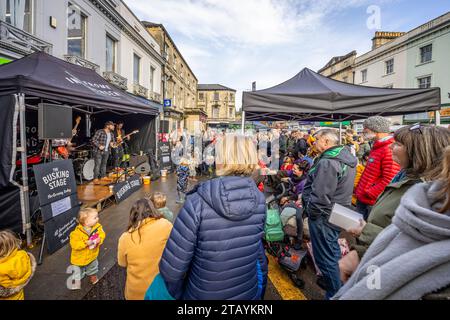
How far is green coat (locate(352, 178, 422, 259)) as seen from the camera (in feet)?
4.80

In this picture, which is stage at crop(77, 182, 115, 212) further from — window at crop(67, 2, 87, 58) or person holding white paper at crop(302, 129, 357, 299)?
window at crop(67, 2, 87, 58)

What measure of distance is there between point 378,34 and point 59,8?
3127cm

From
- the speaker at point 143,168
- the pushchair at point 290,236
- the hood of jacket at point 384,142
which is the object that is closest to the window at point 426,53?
the hood of jacket at point 384,142

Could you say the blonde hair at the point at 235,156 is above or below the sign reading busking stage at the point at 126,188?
above

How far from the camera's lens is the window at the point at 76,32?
9.48 metres

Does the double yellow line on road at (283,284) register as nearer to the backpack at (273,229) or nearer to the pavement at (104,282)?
the pavement at (104,282)

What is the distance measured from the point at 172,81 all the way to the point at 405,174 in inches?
1048

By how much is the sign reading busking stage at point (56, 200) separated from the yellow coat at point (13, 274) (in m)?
1.41

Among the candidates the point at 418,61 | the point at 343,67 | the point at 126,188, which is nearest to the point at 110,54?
the point at 126,188

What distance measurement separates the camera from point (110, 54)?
13.1 metres

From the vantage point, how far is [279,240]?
3.06 m

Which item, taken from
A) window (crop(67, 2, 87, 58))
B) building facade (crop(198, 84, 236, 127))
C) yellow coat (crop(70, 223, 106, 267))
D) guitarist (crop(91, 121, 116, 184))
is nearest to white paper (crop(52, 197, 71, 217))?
yellow coat (crop(70, 223, 106, 267))
